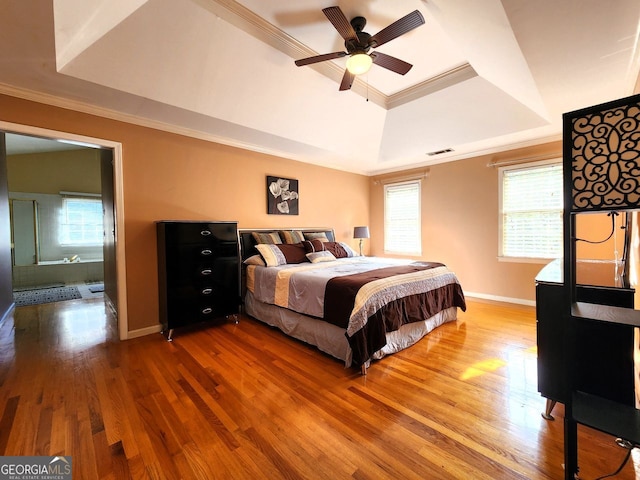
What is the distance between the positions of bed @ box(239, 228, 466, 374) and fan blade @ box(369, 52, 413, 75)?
6.38ft

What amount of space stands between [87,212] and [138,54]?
245 inches

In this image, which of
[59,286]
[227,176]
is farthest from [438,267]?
[59,286]

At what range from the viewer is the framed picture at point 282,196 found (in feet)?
13.9

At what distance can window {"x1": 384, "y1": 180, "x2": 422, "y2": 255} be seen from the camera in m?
5.27

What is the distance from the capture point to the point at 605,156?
3.23ft

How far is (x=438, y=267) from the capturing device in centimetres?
326

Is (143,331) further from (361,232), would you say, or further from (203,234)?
(361,232)

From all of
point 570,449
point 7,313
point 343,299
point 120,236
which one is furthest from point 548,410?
point 7,313

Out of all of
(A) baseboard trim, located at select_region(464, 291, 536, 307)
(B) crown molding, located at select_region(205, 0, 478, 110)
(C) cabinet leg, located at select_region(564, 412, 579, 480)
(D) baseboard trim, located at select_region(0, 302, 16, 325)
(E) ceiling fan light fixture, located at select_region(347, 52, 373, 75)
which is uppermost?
(B) crown molding, located at select_region(205, 0, 478, 110)

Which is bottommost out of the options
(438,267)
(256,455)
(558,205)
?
(256,455)

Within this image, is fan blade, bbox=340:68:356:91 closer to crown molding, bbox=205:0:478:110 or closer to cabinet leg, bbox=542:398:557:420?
crown molding, bbox=205:0:478:110

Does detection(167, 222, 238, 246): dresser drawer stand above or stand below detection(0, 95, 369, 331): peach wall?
below

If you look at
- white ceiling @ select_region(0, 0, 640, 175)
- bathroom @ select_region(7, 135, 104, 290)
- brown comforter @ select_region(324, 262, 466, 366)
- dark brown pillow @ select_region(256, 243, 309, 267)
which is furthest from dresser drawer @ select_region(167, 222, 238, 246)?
bathroom @ select_region(7, 135, 104, 290)

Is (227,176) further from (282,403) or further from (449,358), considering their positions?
(449,358)
